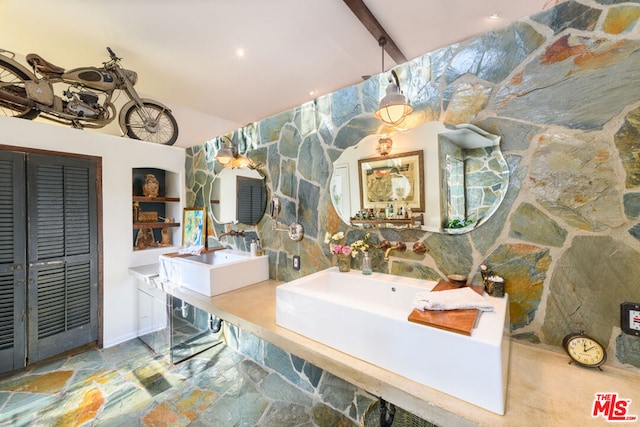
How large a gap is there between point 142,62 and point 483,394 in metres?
3.20

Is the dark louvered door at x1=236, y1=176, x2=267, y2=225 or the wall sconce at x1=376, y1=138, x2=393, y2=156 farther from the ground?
the wall sconce at x1=376, y1=138, x2=393, y2=156

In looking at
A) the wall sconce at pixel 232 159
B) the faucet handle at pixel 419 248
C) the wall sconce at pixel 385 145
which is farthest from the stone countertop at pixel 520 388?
the wall sconce at pixel 232 159

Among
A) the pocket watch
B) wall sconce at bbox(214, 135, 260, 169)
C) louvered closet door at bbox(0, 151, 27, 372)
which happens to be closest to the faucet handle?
the pocket watch

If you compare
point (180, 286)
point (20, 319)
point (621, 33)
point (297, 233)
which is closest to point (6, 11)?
point (180, 286)

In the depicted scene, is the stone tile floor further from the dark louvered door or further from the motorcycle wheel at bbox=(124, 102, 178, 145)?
the motorcycle wheel at bbox=(124, 102, 178, 145)

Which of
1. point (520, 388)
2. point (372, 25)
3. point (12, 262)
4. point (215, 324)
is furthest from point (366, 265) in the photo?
point (12, 262)

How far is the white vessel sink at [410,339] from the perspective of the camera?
2.85ft

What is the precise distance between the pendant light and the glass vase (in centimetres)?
103

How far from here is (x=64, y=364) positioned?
268cm

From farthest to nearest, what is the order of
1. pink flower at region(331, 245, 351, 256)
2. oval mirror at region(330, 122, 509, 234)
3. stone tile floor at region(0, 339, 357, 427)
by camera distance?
stone tile floor at region(0, 339, 357, 427) → pink flower at region(331, 245, 351, 256) → oval mirror at region(330, 122, 509, 234)

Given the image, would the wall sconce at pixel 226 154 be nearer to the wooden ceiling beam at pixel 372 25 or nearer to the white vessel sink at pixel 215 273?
the white vessel sink at pixel 215 273

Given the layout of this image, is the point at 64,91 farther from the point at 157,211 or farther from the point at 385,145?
the point at 385,145

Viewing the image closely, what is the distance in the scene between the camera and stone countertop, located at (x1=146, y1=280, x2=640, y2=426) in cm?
85

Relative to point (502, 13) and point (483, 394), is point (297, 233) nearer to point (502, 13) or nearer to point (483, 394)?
point (483, 394)
